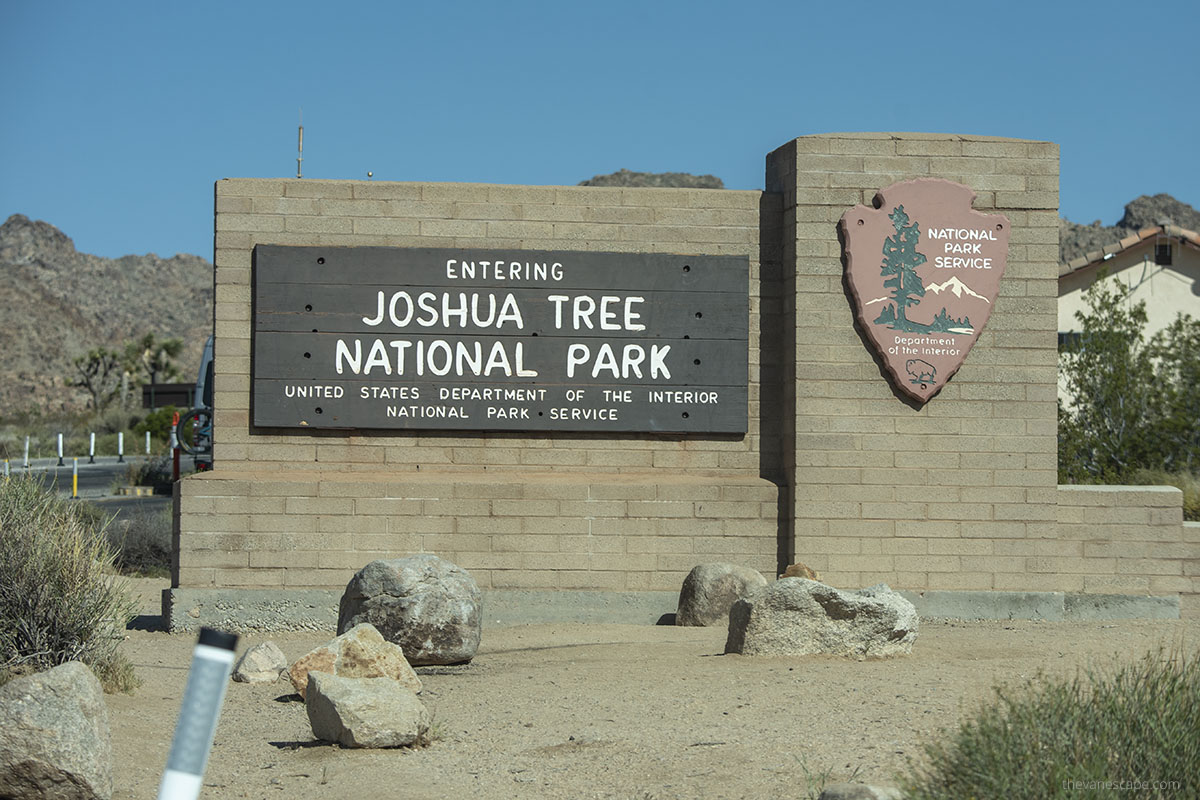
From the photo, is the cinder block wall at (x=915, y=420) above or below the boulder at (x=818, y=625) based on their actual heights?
above

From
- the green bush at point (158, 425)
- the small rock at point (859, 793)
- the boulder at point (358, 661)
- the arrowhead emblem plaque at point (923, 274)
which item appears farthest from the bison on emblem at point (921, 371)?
the green bush at point (158, 425)

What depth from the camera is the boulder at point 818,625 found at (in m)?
9.16

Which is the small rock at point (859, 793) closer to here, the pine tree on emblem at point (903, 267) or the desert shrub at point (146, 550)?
the pine tree on emblem at point (903, 267)

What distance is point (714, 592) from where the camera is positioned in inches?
433

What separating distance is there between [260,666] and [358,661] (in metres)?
1.44

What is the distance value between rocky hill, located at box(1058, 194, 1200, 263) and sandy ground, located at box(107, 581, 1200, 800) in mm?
63167

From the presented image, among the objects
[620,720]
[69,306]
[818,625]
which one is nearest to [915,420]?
[818,625]

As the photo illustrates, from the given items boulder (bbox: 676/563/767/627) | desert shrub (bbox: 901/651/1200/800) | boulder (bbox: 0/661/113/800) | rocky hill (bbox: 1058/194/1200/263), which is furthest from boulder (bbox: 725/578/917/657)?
rocky hill (bbox: 1058/194/1200/263)

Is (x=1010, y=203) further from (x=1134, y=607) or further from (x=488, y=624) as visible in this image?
(x=488, y=624)

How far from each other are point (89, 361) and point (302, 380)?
191ft

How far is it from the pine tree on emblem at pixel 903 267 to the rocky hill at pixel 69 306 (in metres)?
63.0

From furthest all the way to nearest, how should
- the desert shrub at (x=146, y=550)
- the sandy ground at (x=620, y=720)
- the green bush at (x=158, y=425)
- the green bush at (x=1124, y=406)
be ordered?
the green bush at (x=158, y=425) → the green bush at (x=1124, y=406) → the desert shrub at (x=146, y=550) → the sandy ground at (x=620, y=720)

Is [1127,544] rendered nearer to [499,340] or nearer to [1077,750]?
[499,340]

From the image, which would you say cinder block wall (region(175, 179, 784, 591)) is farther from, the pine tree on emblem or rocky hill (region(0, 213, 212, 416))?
rocky hill (region(0, 213, 212, 416))
